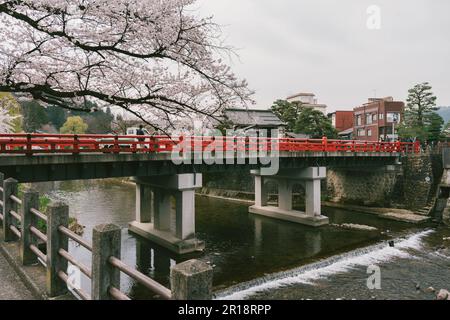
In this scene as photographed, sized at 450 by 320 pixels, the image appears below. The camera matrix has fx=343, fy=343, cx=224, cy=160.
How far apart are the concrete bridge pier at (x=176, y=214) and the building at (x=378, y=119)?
140 feet

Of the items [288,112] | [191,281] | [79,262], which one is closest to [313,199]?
[79,262]

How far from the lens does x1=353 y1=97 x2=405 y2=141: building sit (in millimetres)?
56594

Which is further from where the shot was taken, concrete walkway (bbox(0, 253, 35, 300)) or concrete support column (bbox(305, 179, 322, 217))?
concrete support column (bbox(305, 179, 322, 217))

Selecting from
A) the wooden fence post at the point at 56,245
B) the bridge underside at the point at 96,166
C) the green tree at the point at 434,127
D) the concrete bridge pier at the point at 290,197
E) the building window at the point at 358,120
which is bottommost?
the concrete bridge pier at the point at 290,197

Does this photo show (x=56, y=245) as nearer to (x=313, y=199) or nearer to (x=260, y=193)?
(x=313, y=199)

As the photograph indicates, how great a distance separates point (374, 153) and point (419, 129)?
1721cm

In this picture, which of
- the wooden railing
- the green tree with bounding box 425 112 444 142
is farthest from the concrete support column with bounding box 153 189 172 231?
the green tree with bounding box 425 112 444 142

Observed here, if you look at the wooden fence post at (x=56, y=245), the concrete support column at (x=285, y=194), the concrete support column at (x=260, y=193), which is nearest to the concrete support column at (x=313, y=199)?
the concrete support column at (x=285, y=194)

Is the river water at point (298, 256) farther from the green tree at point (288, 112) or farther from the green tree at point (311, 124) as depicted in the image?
the green tree at point (288, 112)

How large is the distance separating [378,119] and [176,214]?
160 feet

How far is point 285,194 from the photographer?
29641 millimetres

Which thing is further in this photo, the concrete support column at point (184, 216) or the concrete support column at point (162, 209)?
the concrete support column at point (162, 209)

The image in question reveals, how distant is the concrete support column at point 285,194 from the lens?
2930 centimetres

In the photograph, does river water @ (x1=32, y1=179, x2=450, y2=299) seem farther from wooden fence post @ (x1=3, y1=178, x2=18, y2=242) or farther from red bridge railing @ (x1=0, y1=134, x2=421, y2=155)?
wooden fence post @ (x1=3, y1=178, x2=18, y2=242)
